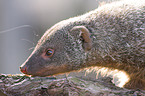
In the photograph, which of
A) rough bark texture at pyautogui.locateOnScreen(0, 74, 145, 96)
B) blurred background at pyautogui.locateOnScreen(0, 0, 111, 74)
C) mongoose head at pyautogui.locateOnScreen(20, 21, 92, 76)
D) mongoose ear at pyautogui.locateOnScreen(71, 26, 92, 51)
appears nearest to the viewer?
rough bark texture at pyautogui.locateOnScreen(0, 74, 145, 96)

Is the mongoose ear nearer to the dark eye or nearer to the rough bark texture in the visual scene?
the dark eye

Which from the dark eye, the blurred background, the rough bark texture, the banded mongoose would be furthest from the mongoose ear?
the blurred background

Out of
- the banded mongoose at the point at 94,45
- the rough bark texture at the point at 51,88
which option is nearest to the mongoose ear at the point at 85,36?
the banded mongoose at the point at 94,45

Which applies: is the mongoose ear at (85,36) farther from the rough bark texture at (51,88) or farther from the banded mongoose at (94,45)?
the rough bark texture at (51,88)

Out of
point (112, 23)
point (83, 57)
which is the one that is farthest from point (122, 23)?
point (83, 57)

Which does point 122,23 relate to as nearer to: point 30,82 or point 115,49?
point 115,49

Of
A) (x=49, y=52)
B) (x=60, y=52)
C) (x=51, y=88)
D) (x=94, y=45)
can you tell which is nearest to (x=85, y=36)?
(x=94, y=45)
